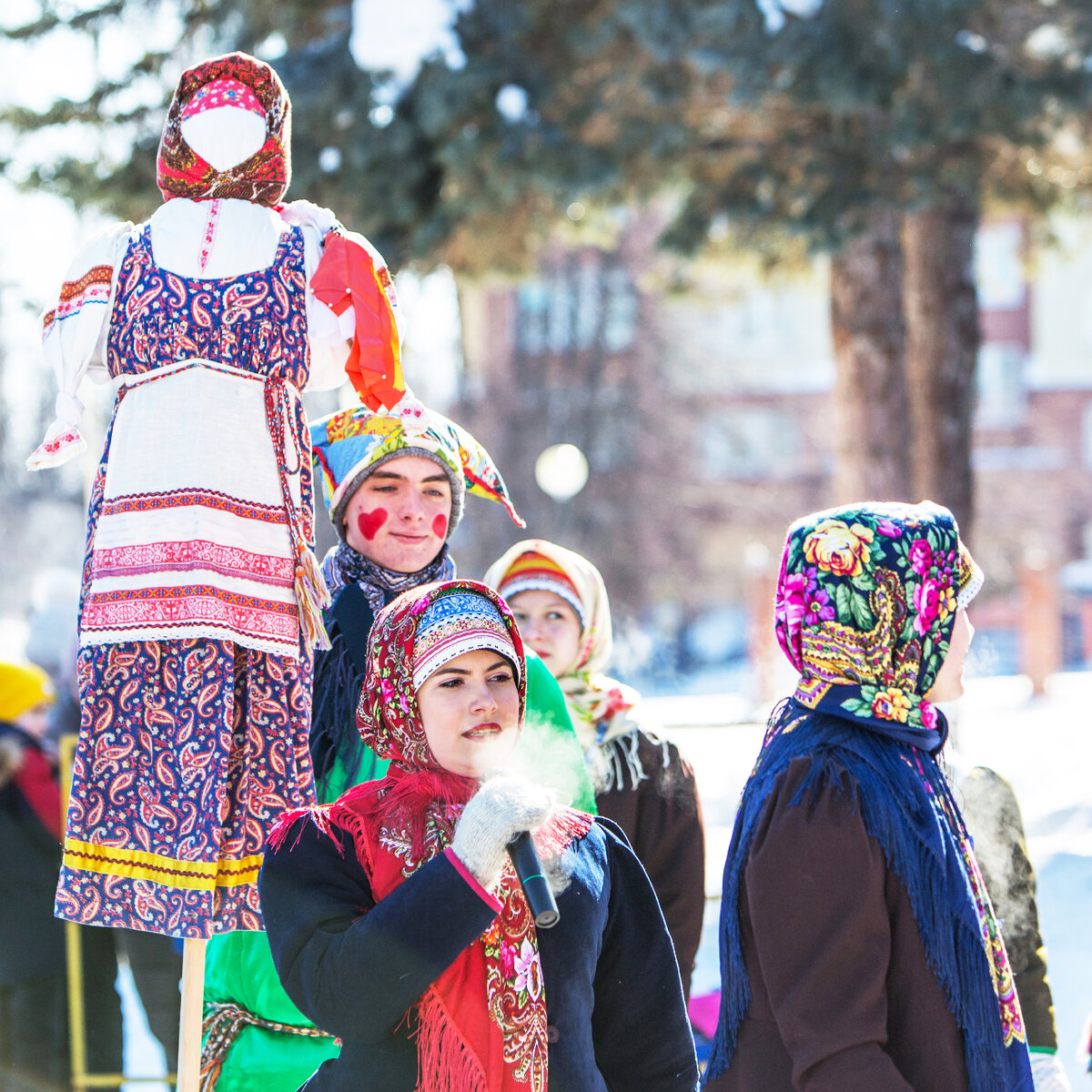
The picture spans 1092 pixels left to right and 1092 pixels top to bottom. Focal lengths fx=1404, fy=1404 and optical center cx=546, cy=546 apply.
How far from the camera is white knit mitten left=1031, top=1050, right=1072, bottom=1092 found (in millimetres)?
2684

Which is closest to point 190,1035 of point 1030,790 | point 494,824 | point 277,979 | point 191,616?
point 277,979

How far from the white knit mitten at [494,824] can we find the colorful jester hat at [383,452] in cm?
116

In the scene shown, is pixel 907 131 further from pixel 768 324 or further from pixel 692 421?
pixel 768 324

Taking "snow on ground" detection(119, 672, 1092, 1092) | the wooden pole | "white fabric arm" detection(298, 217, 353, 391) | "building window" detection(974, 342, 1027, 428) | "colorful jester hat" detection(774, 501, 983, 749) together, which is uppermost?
"building window" detection(974, 342, 1027, 428)

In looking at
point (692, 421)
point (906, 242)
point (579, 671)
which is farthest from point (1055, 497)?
point (579, 671)

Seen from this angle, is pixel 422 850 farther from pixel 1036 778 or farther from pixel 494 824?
pixel 1036 778

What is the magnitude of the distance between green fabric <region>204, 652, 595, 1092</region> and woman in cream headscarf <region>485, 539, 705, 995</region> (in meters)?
0.85

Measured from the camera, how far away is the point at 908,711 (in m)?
2.26

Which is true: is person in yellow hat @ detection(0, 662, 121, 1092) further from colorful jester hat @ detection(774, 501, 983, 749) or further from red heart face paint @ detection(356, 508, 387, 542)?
colorful jester hat @ detection(774, 501, 983, 749)

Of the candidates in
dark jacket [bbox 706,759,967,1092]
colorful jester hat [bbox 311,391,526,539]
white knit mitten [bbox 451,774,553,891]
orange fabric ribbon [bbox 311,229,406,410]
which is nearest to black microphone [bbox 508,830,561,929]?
white knit mitten [bbox 451,774,553,891]

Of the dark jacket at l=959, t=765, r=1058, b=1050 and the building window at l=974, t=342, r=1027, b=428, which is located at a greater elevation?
the building window at l=974, t=342, r=1027, b=428

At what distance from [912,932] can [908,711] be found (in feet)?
1.13

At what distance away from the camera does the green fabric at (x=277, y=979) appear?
97.6 inches

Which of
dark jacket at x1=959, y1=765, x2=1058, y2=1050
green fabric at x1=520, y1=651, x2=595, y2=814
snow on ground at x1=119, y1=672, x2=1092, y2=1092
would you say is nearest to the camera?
green fabric at x1=520, y1=651, x2=595, y2=814
